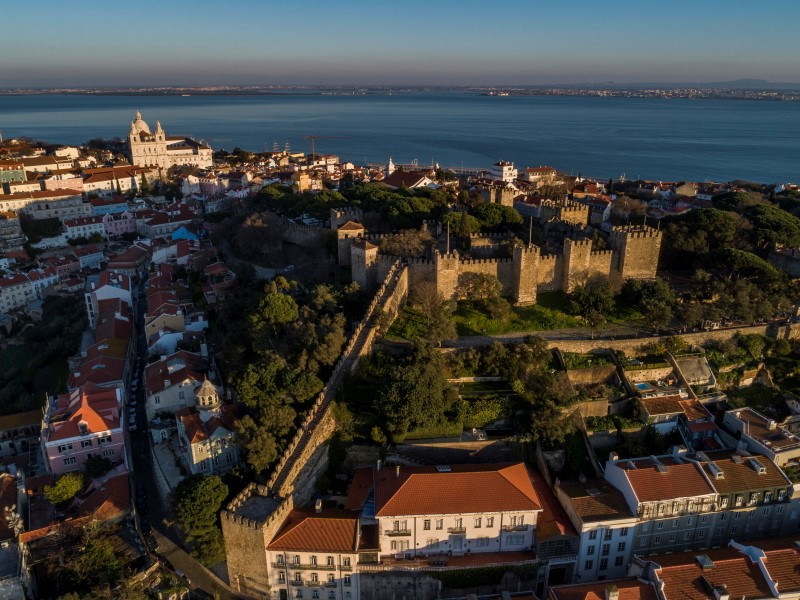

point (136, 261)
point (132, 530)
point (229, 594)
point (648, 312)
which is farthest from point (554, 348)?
point (136, 261)

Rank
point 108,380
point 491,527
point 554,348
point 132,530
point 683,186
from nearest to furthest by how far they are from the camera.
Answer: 1. point 491,527
2. point 132,530
3. point 554,348
4. point 108,380
5. point 683,186

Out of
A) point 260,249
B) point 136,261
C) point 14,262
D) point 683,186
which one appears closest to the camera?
point 260,249

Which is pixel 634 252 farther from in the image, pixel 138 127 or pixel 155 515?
pixel 138 127

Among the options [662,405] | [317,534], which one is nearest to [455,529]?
[317,534]

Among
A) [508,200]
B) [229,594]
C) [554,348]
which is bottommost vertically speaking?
[229,594]

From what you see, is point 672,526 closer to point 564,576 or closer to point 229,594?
point 564,576

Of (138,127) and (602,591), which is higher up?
(138,127)

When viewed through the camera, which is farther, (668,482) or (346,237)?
(346,237)

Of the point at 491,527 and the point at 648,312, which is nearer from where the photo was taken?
the point at 491,527
